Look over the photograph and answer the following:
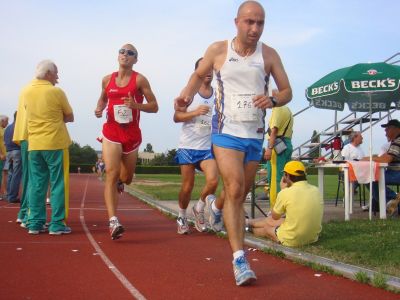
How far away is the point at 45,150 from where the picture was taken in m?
6.93

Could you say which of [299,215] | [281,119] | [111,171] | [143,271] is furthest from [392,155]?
[143,271]

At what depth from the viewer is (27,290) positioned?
3.94 m

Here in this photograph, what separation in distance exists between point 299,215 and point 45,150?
3.29m

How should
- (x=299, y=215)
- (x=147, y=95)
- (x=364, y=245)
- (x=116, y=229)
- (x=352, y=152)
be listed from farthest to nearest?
1. (x=352, y=152)
2. (x=147, y=95)
3. (x=116, y=229)
4. (x=299, y=215)
5. (x=364, y=245)

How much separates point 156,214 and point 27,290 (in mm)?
6177

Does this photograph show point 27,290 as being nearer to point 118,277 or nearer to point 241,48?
point 118,277

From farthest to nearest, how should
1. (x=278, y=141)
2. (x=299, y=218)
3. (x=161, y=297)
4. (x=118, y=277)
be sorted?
(x=278, y=141) → (x=299, y=218) → (x=118, y=277) → (x=161, y=297)

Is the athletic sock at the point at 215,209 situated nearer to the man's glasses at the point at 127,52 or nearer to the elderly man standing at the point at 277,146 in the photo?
the elderly man standing at the point at 277,146

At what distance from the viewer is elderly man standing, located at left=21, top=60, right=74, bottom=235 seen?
689 centimetres

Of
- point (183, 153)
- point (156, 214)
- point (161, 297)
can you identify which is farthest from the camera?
point (156, 214)

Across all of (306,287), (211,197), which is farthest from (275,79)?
(211,197)

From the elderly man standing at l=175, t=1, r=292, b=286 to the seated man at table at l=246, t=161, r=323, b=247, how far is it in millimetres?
1638

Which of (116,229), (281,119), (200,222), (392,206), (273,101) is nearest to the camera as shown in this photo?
(273,101)

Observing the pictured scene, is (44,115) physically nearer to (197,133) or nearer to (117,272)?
(197,133)
